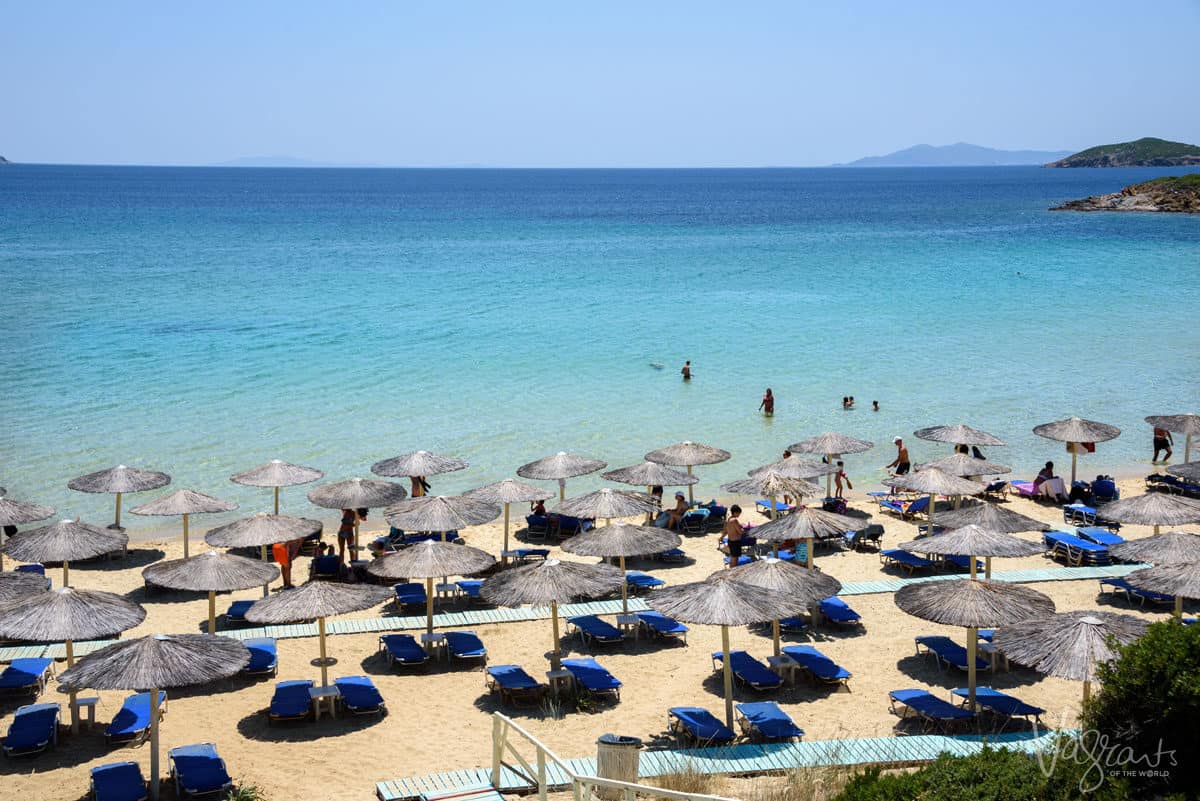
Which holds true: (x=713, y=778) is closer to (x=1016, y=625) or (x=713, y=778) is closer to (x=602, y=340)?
(x=1016, y=625)

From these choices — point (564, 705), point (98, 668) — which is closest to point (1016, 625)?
point (564, 705)

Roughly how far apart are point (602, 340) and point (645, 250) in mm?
37942

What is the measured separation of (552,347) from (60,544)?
26.1 m

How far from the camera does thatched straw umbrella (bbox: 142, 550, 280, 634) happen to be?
531 inches

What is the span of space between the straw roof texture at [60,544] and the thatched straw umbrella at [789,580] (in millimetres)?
8688

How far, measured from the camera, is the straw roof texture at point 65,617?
1170cm

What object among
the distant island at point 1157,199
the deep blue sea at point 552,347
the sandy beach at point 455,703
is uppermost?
the distant island at point 1157,199

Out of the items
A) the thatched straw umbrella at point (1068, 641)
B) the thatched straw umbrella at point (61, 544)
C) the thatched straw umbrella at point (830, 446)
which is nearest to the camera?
the thatched straw umbrella at point (1068, 641)

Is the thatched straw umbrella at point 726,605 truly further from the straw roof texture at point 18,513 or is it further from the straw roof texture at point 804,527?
the straw roof texture at point 18,513

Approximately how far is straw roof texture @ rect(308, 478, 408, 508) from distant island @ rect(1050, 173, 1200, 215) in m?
104

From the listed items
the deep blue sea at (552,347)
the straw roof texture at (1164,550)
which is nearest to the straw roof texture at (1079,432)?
the deep blue sea at (552,347)

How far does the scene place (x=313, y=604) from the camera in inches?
494

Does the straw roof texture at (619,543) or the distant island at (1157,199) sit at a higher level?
the distant island at (1157,199)

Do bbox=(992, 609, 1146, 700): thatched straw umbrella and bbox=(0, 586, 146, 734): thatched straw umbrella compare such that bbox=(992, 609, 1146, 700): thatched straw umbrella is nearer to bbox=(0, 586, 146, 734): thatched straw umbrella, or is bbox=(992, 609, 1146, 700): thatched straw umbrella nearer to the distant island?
bbox=(0, 586, 146, 734): thatched straw umbrella
